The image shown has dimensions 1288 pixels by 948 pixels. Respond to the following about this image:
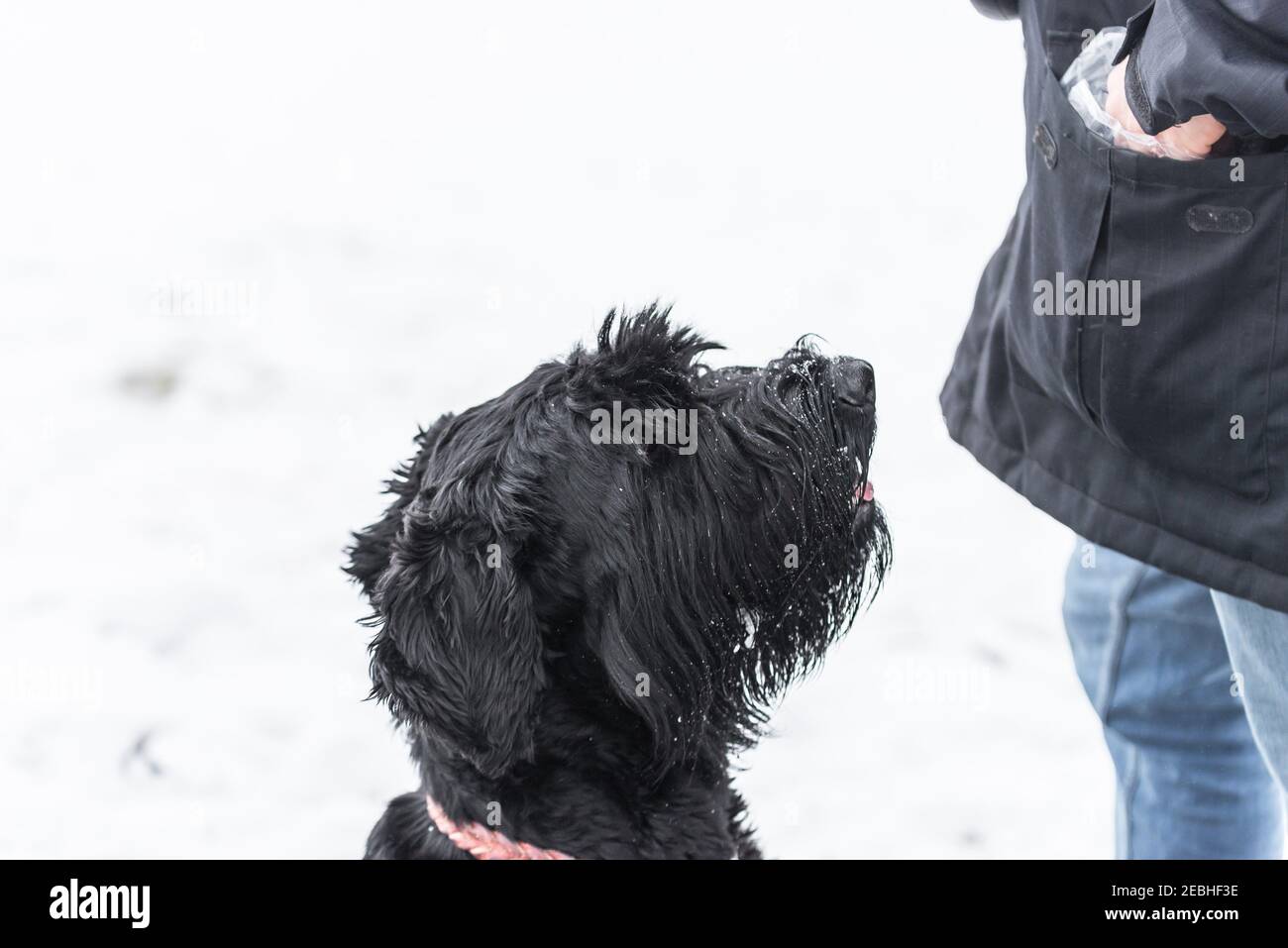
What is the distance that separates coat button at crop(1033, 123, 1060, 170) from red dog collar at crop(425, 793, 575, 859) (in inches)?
57.5

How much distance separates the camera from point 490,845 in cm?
217

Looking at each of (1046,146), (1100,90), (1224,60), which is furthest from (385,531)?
(1224,60)

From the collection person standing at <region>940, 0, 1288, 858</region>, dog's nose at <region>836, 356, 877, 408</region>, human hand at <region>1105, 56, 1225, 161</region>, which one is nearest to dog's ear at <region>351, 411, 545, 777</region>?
dog's nose at <region>836, 356, 877, 408</region>

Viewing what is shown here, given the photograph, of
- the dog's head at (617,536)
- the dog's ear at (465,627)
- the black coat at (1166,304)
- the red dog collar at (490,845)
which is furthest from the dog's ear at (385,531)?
the black coat at (1166,304)

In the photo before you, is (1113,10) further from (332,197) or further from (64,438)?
(332,197)

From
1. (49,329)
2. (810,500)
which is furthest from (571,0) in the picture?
(810,500)

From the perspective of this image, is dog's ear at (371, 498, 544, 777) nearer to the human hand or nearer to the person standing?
the person standing

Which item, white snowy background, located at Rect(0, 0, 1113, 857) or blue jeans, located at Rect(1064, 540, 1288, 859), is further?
white snowy background, located at Rect(0, 0, 1113, 857)

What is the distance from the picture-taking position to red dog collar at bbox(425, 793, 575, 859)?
217cm

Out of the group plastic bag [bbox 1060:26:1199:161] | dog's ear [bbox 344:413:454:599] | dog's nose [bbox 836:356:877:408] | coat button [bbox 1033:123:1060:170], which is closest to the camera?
plastic bag [bbox 1060:26:1199:161]

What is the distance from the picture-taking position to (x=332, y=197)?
611cm

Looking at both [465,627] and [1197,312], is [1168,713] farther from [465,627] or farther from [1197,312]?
[465,627]

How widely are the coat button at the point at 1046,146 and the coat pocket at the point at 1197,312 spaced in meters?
0.15

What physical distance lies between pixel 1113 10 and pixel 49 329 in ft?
15.5
